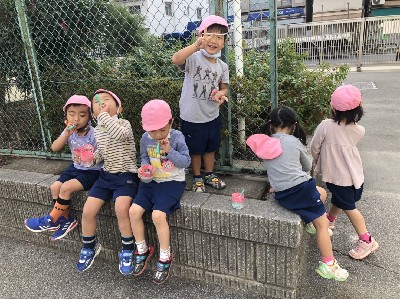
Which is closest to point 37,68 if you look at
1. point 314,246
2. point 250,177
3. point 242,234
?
point 250,177

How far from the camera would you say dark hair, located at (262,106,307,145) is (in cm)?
243

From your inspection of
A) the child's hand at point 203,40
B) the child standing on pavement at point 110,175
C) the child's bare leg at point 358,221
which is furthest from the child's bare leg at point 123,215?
the child's bare leg at point 358,221

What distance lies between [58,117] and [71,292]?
5.97ft

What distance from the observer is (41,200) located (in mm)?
2904

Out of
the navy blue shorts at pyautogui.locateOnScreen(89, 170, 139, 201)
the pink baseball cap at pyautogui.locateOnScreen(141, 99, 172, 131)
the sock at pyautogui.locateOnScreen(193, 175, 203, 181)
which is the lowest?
the sock at pyautogui.locateOnScreen(193, 175, 203, 181)

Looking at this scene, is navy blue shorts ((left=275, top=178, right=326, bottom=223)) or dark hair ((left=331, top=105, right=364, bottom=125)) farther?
dark hair ((left=331, top=105, right=364, bottom=125))

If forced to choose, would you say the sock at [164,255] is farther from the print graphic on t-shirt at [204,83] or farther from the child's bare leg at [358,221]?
the child's bare leg at [358,221]

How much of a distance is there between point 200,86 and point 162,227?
1034 millimetres

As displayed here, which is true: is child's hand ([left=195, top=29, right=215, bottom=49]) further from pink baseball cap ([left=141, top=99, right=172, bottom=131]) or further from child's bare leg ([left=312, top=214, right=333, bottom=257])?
child's bare leg ([left=312, top=214, right=333, bottom=257])

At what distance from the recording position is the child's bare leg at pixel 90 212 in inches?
99.4

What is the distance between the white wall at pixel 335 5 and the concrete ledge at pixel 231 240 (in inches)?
746

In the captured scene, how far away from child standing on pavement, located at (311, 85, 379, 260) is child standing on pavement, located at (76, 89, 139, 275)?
4.54 feet

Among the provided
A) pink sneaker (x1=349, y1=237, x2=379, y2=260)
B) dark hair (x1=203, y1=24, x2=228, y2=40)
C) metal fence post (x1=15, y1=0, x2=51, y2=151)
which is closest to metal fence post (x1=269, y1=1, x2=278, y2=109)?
dark hair (x1=203, y1=24, x2=228, y2=40)

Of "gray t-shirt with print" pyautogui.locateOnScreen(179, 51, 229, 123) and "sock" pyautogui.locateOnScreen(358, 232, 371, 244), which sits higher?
"gray t-shirt with print" pyautogui.locateOnScreen(179, 51, 229, 123)
